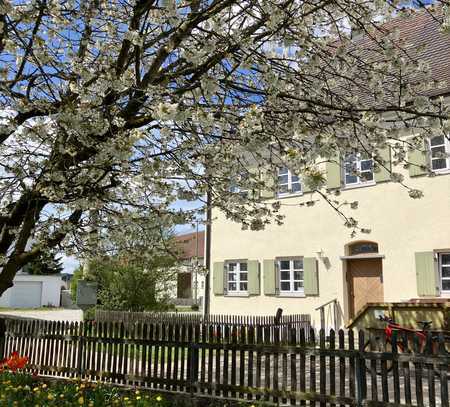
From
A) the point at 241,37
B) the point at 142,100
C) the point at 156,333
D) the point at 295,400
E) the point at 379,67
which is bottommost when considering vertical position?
the point at 295,400

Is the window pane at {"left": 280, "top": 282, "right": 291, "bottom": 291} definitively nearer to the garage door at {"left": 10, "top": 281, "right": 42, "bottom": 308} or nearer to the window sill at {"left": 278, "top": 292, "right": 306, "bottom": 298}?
the window sill at {"left": 278, "top": 292, "right": 306, "bottom": 298}

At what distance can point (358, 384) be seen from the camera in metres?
6.00

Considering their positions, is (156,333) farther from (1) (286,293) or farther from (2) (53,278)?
(2) (53,278)

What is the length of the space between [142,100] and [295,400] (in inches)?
164

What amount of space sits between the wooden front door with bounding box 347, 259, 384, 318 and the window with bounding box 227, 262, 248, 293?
4037 mm

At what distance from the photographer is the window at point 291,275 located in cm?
1588

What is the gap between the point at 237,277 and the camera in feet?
57.9

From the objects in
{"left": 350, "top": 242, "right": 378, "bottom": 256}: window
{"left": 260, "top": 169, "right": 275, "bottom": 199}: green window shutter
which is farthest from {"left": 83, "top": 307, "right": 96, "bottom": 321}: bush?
{"left": 260, "top": 169, "right": 275, "bottom": 199}: green window shutter

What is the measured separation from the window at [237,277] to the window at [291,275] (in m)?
1.60

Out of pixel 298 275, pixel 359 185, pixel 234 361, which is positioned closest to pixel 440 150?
pixel 359 185

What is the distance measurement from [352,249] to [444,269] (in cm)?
278

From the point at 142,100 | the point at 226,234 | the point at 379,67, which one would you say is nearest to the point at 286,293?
the point at 226,234

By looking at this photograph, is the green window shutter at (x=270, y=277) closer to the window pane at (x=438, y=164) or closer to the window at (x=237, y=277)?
the window at (x=237, y=277)

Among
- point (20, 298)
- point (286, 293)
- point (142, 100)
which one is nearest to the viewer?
point (142, 100)
